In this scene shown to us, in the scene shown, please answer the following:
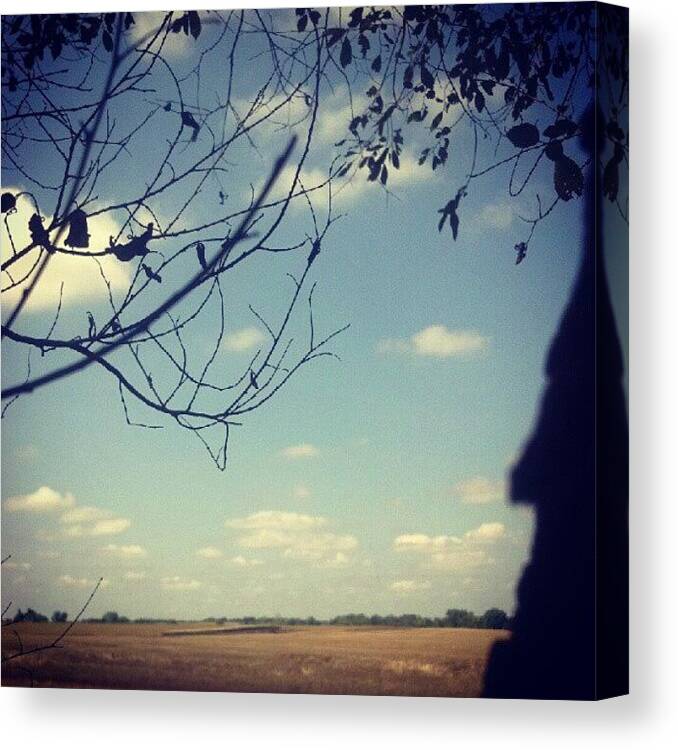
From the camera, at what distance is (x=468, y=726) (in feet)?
19.7

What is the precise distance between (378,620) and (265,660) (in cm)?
41

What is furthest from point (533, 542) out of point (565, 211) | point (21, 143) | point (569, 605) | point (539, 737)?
point (21, 143)

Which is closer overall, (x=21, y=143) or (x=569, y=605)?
(x=569, y=605)

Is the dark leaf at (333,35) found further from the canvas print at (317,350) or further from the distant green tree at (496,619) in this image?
the distant green tree at (496,619)

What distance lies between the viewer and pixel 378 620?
236 inches

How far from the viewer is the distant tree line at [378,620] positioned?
5934 millimetres

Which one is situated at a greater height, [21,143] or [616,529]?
[21,143]

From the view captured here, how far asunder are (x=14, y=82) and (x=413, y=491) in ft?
6.48

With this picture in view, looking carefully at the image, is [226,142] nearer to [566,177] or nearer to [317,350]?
[317,350]

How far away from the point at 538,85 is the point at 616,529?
4.84ft

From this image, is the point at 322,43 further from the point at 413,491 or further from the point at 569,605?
the point at 569,605

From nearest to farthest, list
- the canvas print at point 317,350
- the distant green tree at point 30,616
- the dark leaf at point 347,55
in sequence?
the canvas print at point 317,350 → the dark leaf at point 347,55 → the distant green tree at point 30,616

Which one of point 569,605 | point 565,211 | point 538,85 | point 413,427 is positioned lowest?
point 569,605

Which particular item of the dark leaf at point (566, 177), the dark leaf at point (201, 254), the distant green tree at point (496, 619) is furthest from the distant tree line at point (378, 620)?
the dark leaf at point (566, 177)
